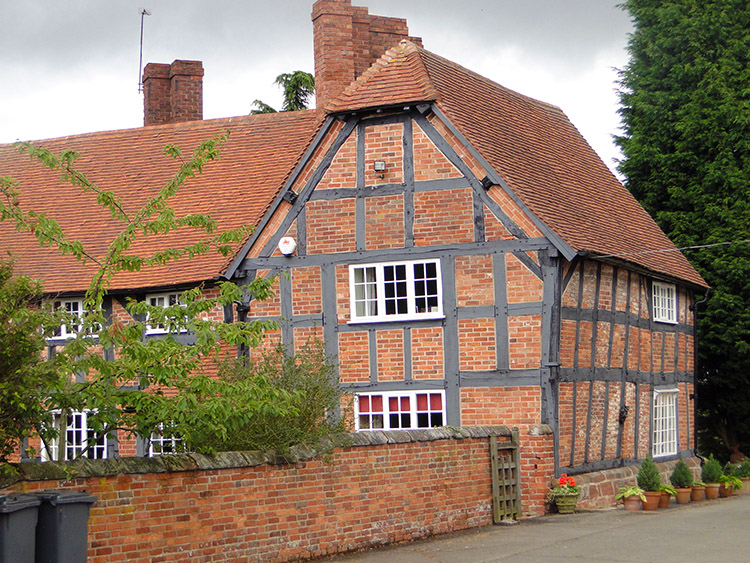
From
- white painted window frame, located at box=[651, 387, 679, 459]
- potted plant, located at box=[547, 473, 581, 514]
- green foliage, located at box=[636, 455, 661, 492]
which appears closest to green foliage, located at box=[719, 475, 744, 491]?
white painted window frame, located at box=[651, 387, 679, 459]

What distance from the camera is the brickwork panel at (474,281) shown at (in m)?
17.5

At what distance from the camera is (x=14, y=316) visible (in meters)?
8.87

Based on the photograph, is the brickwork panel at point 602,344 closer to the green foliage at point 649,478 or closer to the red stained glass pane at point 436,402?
the green foliage at point 649,478

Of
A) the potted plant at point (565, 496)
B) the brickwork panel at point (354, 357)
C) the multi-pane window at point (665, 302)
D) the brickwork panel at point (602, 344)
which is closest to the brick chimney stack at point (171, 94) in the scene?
the brickwork panel at point (354, 357)

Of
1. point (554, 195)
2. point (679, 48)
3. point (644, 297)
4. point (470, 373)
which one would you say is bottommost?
point (470, 373)

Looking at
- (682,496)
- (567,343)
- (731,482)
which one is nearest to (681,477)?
(682,496)

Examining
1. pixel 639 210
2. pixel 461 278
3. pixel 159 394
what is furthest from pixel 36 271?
pixel 639 210

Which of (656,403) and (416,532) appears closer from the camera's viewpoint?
(416,532)

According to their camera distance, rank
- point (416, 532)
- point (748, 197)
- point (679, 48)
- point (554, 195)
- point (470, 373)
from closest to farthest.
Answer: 1. point (416, 532)
2. point (470, 373)
3. point (554, 195)
4. point (748, 197)
5. point (679, 48)

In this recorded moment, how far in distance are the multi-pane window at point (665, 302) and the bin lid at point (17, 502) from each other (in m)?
16.1

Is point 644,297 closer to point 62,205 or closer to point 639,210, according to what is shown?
point 639,210

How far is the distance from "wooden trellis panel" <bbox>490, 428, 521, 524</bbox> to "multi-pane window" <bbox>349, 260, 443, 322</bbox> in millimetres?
2885

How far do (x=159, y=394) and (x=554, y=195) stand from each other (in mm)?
10525

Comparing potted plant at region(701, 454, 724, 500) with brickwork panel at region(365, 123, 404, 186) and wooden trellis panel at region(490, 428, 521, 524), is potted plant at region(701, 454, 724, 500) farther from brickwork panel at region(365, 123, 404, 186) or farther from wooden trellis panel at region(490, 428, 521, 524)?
brickwork panel at region(365, 123, 404, 186)
